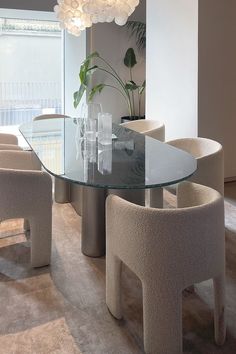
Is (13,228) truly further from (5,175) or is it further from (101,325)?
(101,325)

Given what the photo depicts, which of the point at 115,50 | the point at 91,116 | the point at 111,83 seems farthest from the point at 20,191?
the point at 115,50

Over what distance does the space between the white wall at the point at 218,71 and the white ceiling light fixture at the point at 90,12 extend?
1.25 metres

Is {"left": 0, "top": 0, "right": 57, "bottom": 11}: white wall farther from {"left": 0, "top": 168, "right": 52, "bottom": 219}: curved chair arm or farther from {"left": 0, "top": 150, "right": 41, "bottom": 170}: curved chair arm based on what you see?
{"left": 0, "top": 168, "right": 52, "bottom": 219}: curved chair arm

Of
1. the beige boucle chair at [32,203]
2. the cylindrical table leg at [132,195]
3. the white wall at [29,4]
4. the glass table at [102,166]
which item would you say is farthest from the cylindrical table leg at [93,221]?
the white wall at [29,4]

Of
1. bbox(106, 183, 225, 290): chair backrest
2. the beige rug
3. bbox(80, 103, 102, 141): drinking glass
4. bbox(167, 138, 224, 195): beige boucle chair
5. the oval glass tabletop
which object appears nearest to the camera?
bbox(106, 183, 225, 290): chair backrest

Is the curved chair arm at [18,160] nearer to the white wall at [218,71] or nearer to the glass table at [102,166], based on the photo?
the glass table at [102,166]

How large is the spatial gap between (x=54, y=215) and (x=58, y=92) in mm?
3814

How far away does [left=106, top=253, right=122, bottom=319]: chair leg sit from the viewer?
78.4 inches

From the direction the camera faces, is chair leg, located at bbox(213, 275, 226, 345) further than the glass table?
No

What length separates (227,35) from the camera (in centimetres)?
429

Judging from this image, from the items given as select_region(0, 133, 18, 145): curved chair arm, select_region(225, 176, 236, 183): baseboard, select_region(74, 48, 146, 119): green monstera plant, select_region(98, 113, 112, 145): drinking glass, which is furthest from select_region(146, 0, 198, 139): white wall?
select_region(0, 133, 18, 145): curved chair arm

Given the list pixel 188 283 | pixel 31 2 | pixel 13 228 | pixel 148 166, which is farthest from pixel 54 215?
pixel 31 2

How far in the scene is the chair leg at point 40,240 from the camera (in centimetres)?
256

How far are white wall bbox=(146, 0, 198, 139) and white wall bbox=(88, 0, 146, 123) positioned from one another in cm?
152
